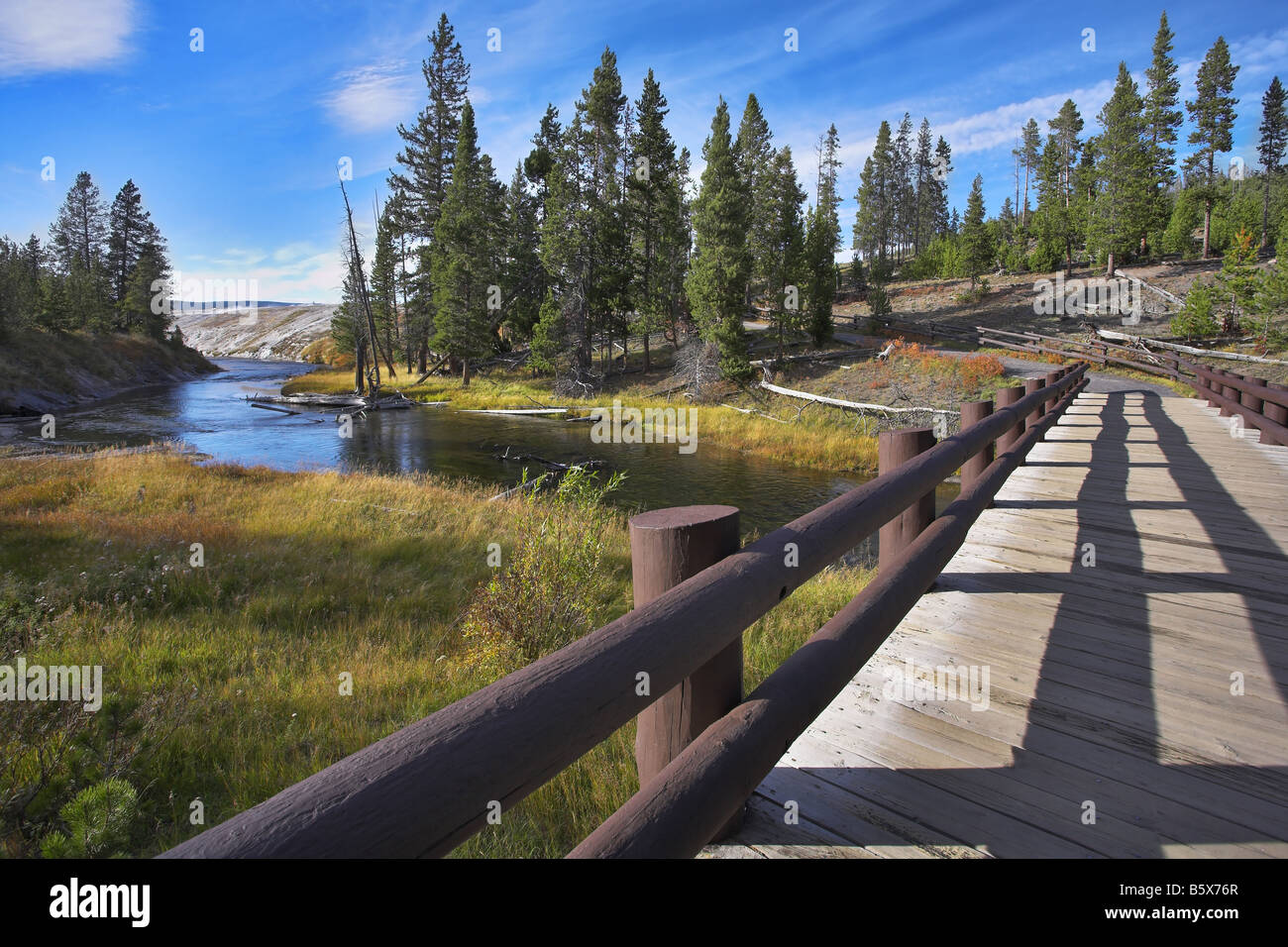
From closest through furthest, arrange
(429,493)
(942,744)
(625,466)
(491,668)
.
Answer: (942,744) < (491,668) < (429,493) < (625,466)

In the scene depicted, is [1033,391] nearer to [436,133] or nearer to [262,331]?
[436,133]

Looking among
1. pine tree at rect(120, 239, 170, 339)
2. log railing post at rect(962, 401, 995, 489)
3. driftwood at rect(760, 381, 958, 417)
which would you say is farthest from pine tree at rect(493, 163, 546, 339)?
log railing post at rect(962, 401, 995, 489)

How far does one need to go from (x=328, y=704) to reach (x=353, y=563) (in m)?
4.94

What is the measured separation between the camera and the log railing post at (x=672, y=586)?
1.86 metres

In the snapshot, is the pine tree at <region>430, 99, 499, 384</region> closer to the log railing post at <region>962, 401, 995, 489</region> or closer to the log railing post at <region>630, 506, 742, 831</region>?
the log railing post at <region>962, 401, 995, 489</region>

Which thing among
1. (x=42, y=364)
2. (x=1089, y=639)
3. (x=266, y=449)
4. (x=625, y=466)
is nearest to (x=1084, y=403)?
(x=625, y=466)

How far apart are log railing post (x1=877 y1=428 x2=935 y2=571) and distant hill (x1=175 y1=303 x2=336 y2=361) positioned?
9955cm

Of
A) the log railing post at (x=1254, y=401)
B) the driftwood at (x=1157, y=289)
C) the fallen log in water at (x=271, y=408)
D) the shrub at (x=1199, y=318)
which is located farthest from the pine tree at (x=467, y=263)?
the driftwood at (x=1157, y=289)

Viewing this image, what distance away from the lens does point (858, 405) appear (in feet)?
84.5

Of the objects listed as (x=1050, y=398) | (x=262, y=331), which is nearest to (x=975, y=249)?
(x=1050, y=398)

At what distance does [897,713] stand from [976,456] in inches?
143
